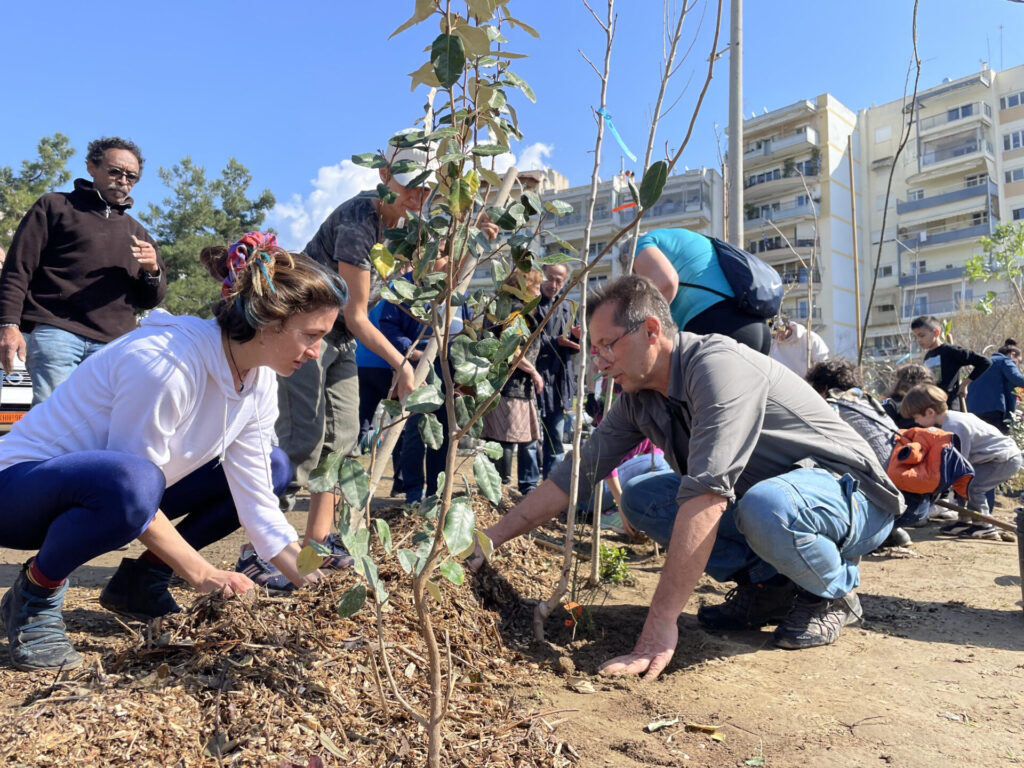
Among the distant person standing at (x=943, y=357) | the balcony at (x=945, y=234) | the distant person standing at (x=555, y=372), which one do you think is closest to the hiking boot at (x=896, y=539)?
the distant person standing at (x=555, y=372)

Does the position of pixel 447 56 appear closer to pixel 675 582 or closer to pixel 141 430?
pixel 141 430

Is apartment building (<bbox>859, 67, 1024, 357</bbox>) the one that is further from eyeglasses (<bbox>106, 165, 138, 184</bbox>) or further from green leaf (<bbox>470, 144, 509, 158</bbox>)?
green leaf (<bbox>470, 144, 509, 158</bbox>)

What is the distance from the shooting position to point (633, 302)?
2182 mm

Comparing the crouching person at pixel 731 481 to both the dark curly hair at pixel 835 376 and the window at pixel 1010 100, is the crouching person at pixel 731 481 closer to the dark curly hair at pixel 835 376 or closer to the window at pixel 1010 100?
the dark curly hair at pixel 835 376

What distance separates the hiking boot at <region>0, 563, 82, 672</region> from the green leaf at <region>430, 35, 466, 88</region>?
1.58 meters

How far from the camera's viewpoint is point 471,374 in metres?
1.25

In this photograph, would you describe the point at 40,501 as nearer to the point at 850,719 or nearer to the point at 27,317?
the point at 27,317

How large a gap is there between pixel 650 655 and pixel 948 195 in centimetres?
4276

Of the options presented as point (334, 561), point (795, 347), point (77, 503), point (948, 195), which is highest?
point (948, 195)

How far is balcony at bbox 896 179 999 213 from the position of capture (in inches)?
1423

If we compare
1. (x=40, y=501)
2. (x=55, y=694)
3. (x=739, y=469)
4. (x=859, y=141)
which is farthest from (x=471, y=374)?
(x=859, y=141)

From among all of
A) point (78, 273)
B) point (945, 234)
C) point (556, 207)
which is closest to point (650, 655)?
point (556, 207)

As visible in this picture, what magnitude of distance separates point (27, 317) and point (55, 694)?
7.40ft

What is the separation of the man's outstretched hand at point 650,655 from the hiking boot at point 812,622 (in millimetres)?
475
